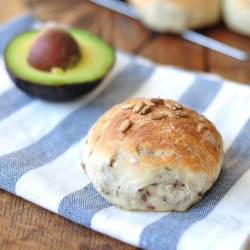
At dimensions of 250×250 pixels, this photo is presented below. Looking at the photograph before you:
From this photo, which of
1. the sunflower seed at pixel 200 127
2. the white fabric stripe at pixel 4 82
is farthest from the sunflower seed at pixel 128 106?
the white fabric stripe at pixel 4 82

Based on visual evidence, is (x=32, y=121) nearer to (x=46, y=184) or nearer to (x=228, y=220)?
A: (x=46, y=184)

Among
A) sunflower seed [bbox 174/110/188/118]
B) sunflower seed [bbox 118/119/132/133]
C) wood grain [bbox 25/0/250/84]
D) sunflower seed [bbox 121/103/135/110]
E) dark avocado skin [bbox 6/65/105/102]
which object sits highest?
sunflower seed [bbox 118/119/132/133]

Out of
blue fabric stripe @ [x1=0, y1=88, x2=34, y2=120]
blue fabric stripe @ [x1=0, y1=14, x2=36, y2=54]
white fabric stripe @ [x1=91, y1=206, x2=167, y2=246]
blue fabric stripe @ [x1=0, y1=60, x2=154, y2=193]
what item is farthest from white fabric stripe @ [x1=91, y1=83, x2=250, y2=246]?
blue fabric stripe @ [x1=0, y1=14, x2=36, y2=54]

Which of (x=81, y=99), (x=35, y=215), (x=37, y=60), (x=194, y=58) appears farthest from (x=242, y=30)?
(x=35, y=215)

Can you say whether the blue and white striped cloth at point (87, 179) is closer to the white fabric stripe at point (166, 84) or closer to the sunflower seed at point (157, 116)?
the white fabric stripe at point (166, 84)

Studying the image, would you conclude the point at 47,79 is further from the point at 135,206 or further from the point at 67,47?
the point at 135,206

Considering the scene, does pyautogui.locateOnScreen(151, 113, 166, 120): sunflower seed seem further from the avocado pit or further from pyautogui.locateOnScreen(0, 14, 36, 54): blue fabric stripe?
pyautogui.locateOnScreen(0, 14, 36, 54): blue fabric stripe

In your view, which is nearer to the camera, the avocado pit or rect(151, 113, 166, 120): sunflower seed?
rect(151, 113, 166, 120): sunflower seed

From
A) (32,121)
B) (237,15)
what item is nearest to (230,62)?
(237,15)
